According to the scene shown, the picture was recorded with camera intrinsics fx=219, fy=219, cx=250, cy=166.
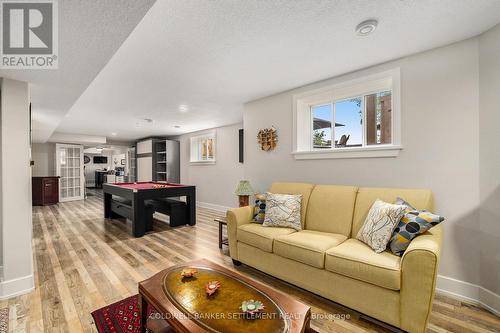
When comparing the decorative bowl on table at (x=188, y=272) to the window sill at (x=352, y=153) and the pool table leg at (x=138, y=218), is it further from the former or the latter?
the pool table leg at (x=138, y=218)

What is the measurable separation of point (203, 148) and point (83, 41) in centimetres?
531

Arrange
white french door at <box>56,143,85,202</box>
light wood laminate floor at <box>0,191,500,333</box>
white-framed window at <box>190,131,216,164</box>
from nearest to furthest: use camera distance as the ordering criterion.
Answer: light wood laminate floor at <box>0,191,500,333</box>, white-framed window at <box>190,131,216,164</box>, white french door at <box>56,143,85,202</box>

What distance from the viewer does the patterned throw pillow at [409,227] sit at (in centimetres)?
172

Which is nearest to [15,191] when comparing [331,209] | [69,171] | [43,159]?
[331,209]

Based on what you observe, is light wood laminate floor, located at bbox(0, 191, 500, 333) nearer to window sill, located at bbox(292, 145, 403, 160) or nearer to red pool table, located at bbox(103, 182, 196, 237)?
red pool table, located at bbox(103, 182, 196, 237)

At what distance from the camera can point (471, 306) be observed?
1.91m

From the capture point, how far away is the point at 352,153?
2672 millimetres

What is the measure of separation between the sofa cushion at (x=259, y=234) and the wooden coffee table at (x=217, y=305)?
0.79 m

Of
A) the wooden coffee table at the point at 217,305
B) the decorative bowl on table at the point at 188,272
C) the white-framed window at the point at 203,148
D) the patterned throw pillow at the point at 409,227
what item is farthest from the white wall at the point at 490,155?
the white-framed window at the point at 203,148

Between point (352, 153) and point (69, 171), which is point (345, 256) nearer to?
point (352, 153)

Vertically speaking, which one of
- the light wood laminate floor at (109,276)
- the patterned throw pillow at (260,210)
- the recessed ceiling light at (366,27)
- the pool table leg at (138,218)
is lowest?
the light wood laminate floor at (109,276)
